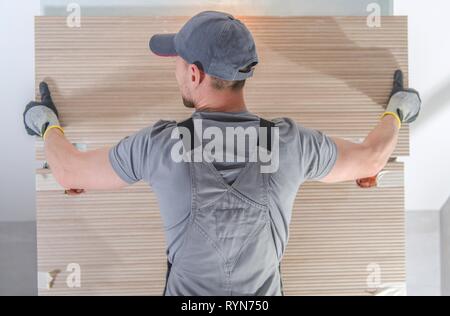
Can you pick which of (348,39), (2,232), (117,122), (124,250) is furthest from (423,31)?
(2,232)

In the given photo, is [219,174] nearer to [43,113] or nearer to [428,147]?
[43,113]

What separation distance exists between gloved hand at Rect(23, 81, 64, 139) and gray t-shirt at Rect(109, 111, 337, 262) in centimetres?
18

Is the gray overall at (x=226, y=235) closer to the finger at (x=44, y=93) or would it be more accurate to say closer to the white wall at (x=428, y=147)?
the finger at (x=44, y=93)

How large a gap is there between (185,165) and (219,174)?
7 centimetres

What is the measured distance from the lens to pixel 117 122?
1.33m

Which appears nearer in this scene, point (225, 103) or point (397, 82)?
point (225, 103)

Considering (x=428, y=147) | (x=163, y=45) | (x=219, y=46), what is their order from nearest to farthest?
(x=219, y=46), (x=163, y=45), (x=428, y=147)

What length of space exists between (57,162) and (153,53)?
1.03ft

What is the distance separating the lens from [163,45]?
1264 millimetres

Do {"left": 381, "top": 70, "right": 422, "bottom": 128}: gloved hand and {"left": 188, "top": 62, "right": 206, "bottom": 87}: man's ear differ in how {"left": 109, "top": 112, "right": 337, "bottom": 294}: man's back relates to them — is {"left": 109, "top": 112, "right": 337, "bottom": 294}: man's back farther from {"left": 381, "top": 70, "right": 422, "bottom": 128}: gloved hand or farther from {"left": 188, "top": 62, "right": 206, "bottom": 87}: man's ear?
{"left": 381, "top": 70, "right": 422, "bottom": 128}: gloved hand

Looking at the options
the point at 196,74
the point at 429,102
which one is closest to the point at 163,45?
the point at 196,74

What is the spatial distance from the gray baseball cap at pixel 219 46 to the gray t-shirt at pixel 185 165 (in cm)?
9

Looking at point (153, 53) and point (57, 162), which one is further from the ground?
point (153, 53)
